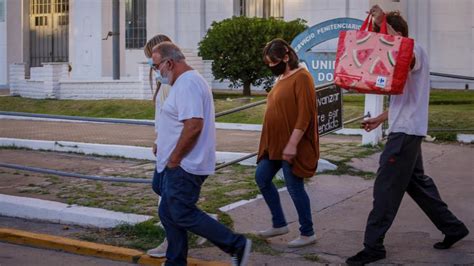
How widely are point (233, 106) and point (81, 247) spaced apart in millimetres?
10179

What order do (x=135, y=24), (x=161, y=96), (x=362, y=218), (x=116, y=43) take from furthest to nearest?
(x=135, y=24) → (x=116, y=43) → (x=362, y=218) → (x=161, y=96)

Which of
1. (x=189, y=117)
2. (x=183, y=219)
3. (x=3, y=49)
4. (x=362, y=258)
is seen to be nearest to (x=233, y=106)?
(x=362, y=258)

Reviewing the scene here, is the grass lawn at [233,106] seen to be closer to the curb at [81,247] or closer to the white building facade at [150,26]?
the white building facade at [150,26]

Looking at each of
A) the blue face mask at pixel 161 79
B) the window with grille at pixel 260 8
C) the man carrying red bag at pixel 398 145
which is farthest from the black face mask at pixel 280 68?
the window with grille at pixel 260 8

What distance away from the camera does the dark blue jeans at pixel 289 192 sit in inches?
312

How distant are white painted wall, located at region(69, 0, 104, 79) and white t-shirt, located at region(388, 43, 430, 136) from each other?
2007cm

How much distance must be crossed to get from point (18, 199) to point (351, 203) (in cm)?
364

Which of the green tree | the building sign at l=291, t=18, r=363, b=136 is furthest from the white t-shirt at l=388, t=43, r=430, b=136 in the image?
the green tree

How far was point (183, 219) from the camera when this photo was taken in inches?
274

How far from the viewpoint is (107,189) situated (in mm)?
10758

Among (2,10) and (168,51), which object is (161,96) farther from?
(2,10)

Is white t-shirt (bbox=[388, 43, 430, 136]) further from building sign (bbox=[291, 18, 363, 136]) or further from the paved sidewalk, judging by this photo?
building sign (bbox=[291, 18, 363, 136])

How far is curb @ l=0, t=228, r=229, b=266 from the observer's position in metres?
7.89

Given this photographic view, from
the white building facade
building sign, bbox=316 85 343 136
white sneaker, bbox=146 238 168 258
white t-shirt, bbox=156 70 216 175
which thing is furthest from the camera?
the white building facade
